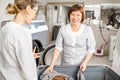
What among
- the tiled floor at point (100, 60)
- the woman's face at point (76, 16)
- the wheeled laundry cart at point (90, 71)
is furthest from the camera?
the tiled floor at point (100, 60)

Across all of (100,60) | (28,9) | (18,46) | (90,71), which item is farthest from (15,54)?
(100,60)

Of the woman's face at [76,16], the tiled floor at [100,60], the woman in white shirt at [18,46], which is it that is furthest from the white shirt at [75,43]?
the tiled floor at [100,60]

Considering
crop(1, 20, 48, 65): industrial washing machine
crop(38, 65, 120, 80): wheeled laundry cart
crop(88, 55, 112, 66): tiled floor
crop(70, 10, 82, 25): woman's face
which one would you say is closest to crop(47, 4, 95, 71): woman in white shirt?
crop(70, 10, 82, 25): woman's face

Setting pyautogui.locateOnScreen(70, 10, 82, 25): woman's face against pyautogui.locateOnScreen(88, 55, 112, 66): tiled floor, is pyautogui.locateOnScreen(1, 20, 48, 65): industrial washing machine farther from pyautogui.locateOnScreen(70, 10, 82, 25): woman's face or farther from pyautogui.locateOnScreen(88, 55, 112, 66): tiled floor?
pyautogui.locateOnScreen(70, 10, 82, 25): woman's face

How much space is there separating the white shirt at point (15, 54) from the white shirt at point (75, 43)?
0.73 meters

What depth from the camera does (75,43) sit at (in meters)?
2.11

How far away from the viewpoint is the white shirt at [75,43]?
2.11 meters

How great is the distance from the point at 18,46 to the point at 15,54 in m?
0.07

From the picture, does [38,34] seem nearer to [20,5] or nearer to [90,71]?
[90,71]

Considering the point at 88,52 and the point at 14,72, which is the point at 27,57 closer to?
the point at 14,72

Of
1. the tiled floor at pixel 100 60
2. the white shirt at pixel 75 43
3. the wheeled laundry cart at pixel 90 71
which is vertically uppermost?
the white shirt at pixel 75 43

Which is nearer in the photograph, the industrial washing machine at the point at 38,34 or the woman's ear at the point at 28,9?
the woman's ear at the point at 28,9

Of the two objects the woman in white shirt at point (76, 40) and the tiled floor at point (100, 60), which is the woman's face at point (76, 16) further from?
the tiled floor at point (100, 60)

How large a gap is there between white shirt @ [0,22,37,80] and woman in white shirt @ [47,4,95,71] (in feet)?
2.09
